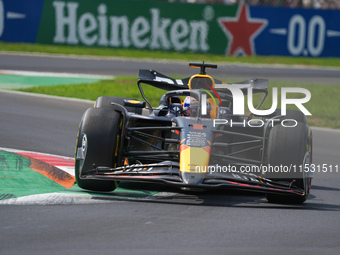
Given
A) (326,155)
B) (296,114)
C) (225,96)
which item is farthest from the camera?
(326,155)

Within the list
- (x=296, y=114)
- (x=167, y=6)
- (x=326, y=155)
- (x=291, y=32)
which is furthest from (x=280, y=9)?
(x=296, y=114)

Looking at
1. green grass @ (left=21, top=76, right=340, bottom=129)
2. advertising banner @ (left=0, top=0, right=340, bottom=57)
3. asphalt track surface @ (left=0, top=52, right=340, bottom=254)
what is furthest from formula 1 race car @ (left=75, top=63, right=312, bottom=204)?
advertising banner @ (left=0, top=0, right=340, bottom=57)

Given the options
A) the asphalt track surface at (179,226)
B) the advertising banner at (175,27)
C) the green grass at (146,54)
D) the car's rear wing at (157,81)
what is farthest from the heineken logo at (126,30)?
the asphalt track surface at (179,226)

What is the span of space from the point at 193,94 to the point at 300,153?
1.62 metres

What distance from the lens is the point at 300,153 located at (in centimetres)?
733

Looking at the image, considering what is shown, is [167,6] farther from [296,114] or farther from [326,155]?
[296,114]

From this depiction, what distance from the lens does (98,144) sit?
24.5ft

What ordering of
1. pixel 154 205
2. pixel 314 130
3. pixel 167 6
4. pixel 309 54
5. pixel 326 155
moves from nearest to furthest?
pixel 154 205
pixel 326 155
pixel 314 130
pixel 167 6
pixel 309 54

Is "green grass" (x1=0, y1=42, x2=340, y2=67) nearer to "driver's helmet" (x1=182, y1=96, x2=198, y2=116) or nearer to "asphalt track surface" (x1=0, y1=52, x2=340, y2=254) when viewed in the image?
"driver's helmet" (x1=182, y1=96, x2=198, y2=116)

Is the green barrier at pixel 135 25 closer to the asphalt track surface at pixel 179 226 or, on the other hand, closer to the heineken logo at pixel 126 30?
the heineken logo at pixel 126 30

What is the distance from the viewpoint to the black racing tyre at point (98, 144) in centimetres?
741

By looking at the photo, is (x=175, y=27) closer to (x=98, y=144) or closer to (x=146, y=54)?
(x=146, y=54)

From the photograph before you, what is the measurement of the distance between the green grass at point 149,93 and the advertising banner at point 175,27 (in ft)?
15.9

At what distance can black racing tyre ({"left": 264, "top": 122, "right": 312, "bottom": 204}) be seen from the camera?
730 centimetres
